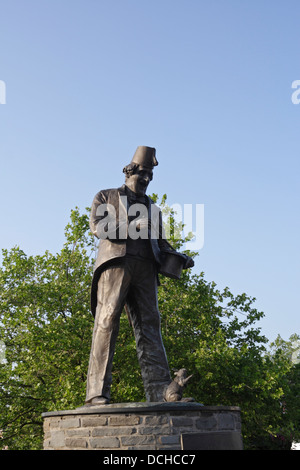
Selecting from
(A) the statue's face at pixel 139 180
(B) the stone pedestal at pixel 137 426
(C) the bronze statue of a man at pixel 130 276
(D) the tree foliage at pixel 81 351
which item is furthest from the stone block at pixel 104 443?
(D) the tree foliage at pixel 81 351

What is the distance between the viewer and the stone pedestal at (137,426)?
5.12 metres

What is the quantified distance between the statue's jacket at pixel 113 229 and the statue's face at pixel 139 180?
0.13m

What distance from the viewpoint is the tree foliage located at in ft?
51.1

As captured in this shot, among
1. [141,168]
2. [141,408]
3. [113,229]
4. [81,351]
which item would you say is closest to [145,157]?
[141,168]

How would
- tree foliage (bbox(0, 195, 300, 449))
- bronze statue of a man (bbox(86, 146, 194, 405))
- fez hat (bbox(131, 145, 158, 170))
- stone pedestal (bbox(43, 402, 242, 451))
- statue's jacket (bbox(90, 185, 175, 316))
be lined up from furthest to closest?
tree foliage (bbox(0, 195, 300, 449)), fez hat (bbox(131, 145, 158, 170)), statue's jacket (bbox(90, 185, 175, 316)), bronze statue of a man (bbox(86, 146, 194, 405)), stone pedestal (bbox(43, 402, 242, 451))

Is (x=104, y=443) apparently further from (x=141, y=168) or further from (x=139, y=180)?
(x=141, y=168)

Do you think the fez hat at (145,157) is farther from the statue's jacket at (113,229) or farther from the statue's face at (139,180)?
the statue's jacket at (113,229)

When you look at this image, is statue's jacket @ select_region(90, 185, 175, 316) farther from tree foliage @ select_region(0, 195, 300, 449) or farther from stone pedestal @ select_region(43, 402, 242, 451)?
tree foliage @ select_region(0, 195, 300, 449)

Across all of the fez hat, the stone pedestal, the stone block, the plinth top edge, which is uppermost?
the fez hat

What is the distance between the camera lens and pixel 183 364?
16312 mm

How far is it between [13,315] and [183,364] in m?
6.05

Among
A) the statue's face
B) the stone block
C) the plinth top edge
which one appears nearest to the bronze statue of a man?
the statue's face

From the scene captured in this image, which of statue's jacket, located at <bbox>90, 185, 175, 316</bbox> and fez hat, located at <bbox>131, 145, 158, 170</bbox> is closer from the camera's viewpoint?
statue's jacket, located at <bbox>90, 185, 175, 316</bbox>
